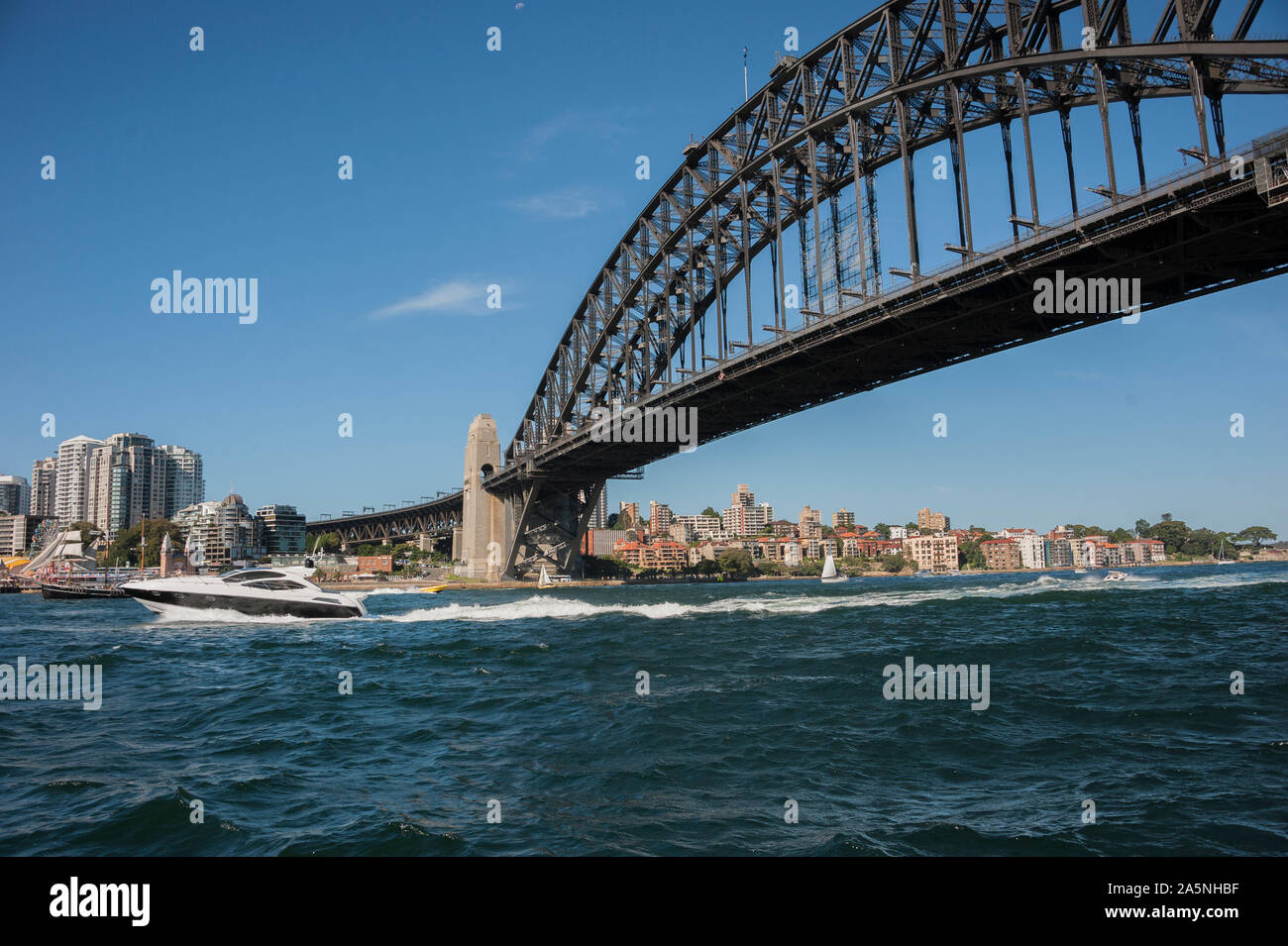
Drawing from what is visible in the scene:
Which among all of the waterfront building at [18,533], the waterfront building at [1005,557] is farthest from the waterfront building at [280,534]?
the waterfront building at [1005,557]

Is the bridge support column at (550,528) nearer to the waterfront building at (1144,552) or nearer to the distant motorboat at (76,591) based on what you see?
the distant motorboat at (76,591)

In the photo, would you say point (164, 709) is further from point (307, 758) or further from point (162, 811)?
point (162, 811)

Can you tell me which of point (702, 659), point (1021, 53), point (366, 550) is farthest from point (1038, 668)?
point (366, 550)

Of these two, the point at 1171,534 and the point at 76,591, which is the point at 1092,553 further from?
the point at 76,591

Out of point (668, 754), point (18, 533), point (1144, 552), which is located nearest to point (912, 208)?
point (668, 754)

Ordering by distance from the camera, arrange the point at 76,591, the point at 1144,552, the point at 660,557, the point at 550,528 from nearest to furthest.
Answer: the point at 76,591, the point at 550,528, the point at 660,557, the point at 1144,552

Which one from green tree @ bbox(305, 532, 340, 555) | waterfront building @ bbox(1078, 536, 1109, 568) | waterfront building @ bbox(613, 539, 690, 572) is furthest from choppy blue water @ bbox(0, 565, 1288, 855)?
waterfront building @ bbox(1078, 536, 1109, 568)

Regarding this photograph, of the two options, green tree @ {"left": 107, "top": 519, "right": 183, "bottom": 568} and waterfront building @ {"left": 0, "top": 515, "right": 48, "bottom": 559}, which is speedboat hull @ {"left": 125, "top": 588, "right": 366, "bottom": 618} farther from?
waterfront building @ {"left": 0, "top": 515, "right": 48, "bottom": 559}
